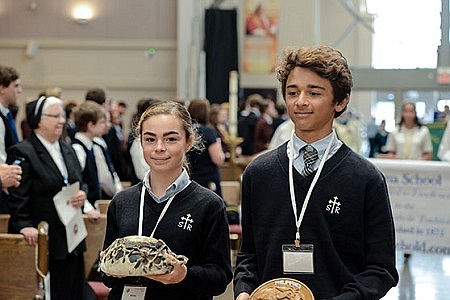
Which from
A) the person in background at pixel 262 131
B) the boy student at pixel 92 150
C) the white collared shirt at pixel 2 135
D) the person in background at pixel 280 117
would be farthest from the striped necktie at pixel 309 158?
the person in background at pixel 280 117

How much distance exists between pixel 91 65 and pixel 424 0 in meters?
7.08

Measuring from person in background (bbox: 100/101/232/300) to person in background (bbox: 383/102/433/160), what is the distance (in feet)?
25.4

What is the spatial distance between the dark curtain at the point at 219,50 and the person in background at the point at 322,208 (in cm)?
1515

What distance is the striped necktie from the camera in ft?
9.28

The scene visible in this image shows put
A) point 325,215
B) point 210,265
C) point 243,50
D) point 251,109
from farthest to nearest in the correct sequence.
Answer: point 243,50 < point 251,109 < point 210,265 < point 325,215

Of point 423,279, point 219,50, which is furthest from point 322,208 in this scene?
point 219,50

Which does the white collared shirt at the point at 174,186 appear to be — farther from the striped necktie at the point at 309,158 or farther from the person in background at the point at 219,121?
the person in background at the point at 219,121

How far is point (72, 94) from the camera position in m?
17.0

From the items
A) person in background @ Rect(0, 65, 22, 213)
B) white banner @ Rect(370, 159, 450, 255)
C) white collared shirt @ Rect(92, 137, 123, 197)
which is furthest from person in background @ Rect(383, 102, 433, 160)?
person in background @ Rect(0, 65, 22, 213)

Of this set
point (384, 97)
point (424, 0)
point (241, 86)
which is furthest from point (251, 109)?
point (384, 97)

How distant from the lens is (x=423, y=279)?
858 cm

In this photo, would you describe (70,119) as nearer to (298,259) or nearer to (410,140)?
(410,140)

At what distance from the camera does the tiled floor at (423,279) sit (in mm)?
A: 7734

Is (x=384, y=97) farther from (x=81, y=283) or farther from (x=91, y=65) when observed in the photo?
(x=81, y=283)
